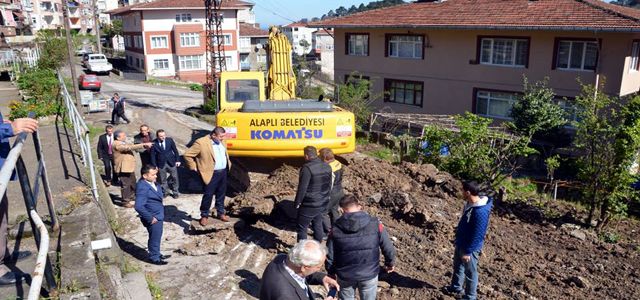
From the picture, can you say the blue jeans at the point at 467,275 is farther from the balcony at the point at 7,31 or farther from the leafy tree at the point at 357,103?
the balcony at the point at 7,31

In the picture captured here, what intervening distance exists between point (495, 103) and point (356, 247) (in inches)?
757

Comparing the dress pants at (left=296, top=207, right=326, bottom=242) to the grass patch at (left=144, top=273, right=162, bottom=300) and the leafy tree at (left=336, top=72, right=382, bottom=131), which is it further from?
the leafy tree at (left=336, top=72, right=382, bottom=131)

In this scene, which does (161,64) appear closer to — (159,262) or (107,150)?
(107,150)

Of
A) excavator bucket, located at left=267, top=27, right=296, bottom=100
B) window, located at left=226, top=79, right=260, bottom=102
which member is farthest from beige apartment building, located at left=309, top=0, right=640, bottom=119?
window, located at left=226, top=79, right=260, bottom=102

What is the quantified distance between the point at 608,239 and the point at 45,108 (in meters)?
13.9

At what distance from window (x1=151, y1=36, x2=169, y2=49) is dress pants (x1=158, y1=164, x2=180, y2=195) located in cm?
4192

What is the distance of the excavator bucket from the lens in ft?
40.3

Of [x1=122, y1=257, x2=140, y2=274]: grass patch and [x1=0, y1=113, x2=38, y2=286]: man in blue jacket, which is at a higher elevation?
[x1=0, y1=113, x2=38, y2=286]: man in blue jacket

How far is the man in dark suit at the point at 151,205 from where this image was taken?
664 cm

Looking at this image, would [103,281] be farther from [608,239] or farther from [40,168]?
[608,239]

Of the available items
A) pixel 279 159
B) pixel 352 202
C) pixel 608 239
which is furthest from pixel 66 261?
pixel 608 239

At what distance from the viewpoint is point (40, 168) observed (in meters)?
4.81

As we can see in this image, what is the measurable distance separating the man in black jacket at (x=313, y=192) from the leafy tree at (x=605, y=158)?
225 inches

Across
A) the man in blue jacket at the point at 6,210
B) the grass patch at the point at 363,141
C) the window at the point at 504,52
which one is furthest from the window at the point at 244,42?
the man in blue jacket at the point at 6,210
